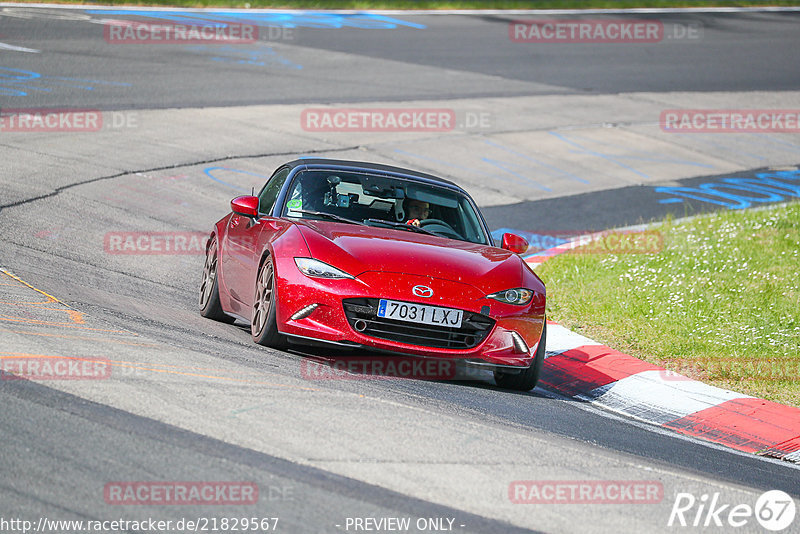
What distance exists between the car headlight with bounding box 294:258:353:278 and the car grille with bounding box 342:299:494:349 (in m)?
→ 0.21

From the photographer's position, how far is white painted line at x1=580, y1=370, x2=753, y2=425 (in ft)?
26.7

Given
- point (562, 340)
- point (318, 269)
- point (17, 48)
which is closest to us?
point (318, 269)

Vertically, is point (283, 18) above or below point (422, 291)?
above

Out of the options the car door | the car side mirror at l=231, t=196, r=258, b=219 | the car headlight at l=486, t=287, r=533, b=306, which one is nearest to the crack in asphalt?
the car door

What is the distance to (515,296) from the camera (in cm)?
768

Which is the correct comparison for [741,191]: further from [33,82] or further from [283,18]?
[283,18]

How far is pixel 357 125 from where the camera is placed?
2033 cm
